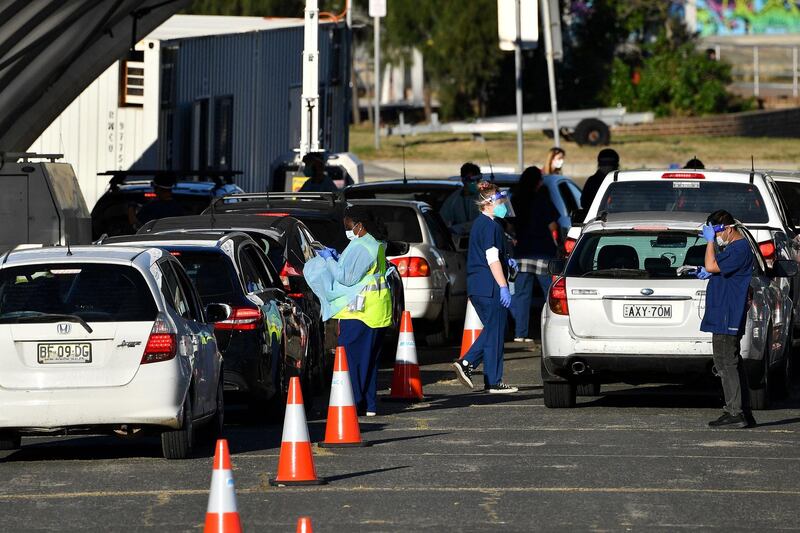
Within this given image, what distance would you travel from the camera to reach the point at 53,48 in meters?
23.0

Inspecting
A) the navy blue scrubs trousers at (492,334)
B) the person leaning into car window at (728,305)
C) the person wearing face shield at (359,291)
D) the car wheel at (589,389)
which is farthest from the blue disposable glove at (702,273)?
the person wearing face shield at (359,291)

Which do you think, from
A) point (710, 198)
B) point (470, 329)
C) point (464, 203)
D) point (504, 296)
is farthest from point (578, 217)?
point (464, 203)

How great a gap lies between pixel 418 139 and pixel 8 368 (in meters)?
53.8

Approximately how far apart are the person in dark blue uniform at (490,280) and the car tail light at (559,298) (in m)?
1.35

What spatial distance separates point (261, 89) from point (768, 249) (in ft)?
65.0

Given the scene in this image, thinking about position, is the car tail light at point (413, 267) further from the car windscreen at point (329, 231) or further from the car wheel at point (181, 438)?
the car wheel at point (181, 438)

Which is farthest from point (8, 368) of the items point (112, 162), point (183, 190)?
point (112, 162)

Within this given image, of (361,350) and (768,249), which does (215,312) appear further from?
(768,249)

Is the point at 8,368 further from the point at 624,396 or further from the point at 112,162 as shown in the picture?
the point at 112,162

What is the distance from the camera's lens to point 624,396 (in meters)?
16.6

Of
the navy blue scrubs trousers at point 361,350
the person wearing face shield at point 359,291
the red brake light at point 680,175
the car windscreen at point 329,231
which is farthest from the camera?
the car windscreen at point 329,231

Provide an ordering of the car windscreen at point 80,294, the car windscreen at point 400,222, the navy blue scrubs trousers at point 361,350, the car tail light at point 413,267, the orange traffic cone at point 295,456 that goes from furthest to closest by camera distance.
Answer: the car windscreen at point 400,222 < the car tail light at point 413,267 < the navy blue scrubs trousers at point 361,350 < the car windscreen at point 80,294 < the orange traffic cone at point 295,456

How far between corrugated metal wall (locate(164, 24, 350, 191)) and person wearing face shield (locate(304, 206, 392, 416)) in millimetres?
17856

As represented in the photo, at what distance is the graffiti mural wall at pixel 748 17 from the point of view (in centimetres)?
9706
